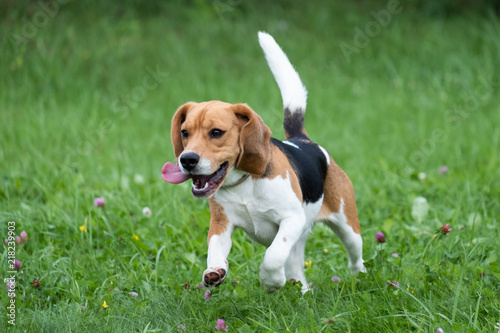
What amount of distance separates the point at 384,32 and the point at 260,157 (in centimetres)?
928

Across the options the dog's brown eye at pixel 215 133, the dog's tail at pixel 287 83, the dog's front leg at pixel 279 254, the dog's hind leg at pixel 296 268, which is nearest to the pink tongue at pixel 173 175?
the dog's brown eye at pixel 215 133

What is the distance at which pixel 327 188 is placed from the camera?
4.12 metres

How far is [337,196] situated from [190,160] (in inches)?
51.8

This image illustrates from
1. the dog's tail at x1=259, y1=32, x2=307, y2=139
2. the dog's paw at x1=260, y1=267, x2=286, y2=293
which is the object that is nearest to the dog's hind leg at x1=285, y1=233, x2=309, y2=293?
the dog's paw at x1=260, y1=267, x2=286, y2=293

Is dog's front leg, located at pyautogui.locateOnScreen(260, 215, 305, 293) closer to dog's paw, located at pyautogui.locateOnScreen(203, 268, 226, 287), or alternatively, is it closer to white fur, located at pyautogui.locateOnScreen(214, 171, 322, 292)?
white fur, located at pyautogui.locateOnScreen(214, 171, 322, 292)

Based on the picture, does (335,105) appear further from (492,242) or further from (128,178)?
(492,242)

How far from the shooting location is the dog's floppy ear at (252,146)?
132 inches

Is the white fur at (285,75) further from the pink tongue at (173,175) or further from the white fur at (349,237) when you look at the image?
the pink tongue at (173,175)

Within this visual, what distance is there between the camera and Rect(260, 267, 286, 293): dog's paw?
3.43 meters

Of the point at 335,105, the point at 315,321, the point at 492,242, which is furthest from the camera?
the point at 335,105

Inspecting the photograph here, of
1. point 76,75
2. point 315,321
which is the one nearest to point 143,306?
point 315,321

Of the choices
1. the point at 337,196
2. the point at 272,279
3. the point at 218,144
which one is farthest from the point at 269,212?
the point at 337,196

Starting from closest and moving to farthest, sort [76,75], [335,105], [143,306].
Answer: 1. [143,306]
2. [335,105]
3. [76,75]

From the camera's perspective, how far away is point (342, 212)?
4141 mm
